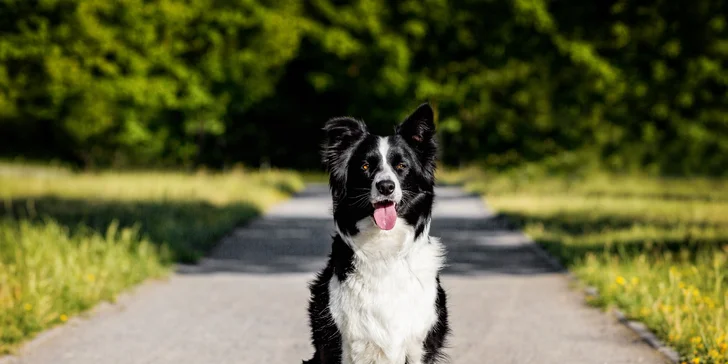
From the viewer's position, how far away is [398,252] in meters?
5.16

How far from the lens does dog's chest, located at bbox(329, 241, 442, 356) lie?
16.6ft

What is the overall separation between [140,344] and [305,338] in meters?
1.34

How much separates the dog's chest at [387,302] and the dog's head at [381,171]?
0.70 feet

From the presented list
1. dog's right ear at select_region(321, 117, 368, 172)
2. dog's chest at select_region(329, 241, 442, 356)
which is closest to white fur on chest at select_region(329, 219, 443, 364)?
dog's chest at select_region(329, 241, 442, 356)

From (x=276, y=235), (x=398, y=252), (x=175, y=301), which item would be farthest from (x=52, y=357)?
(x=276, y=235)

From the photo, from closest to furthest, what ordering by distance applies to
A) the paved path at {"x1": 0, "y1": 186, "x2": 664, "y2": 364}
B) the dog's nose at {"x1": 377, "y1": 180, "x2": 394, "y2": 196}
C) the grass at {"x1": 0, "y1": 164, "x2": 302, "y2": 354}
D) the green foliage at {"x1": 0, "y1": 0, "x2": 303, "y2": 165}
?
the dog's nose at {"x1": 377, "y1": 180, "x2": 394, "y2": 196}, the paved path at {"x1": 0, "y1": 186, "x2": 664, "y2": 364}, the grass at {"x1": 0, "y1": 164, "x2": 302, "y2": 354}, the green foliage at {"x1": 0, "y1": 0, "x2": 303, "y2": 165}

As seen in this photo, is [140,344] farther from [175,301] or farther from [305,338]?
[175,301]

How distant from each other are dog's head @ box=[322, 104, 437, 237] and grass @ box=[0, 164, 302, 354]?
11.8 feet

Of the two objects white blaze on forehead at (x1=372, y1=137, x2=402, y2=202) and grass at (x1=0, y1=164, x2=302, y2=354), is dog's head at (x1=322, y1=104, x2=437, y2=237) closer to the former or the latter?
white blaze on forehead at (x1=372, y1=137, x2=402, y2=202)

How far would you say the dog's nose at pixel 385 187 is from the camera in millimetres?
5000

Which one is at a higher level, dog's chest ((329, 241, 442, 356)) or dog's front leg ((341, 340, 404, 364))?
dog's chest ((329, 241, 442, 356))

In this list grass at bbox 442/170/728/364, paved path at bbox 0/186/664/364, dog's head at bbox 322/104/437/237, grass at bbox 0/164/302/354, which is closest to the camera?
dog's head at bbox 322/104/437/237

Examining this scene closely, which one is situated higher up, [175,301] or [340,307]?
[340,307]

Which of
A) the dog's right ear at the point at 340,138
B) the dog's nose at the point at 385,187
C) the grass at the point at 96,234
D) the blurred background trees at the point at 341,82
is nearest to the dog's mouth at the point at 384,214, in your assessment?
the dog's nose at the point at 385,187
